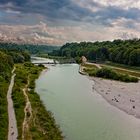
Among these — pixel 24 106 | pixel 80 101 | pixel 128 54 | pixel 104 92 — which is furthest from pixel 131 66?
pixel 24 106

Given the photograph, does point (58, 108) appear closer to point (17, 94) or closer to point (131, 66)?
point (17, 94)

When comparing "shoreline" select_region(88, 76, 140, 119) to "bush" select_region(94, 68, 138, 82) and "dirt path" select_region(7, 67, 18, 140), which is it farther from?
"dirt path" select_region(7, 67, 18, 140)

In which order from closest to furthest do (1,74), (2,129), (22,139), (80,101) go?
(22,139), (2,129), (80,101), (1,74)

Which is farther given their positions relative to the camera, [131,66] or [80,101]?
[131,66]

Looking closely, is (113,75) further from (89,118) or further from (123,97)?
(89,118)

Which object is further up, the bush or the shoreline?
the bush

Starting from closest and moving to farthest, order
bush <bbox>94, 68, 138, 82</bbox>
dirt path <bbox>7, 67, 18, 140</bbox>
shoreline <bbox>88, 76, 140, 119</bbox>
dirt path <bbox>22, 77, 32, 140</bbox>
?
dirt path <bbox>22, 77, 32, 140</bbox>, dirt path <bbox>7, 67, 18, 140</bbox>, shoreline <bbox>88, 76, 140, 119</bbox>, bush <bbox>94, 68, 138, 82</bbox>

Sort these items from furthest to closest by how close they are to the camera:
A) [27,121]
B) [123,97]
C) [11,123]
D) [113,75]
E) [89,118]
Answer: [113,75] → [123,97] → [89,118] → [27,121] → [11,123]

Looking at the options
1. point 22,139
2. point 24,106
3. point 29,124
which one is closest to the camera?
point 22,139

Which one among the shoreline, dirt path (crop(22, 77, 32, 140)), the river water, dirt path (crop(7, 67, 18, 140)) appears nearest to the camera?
dirt path (crop(22, 77, 32, 140))

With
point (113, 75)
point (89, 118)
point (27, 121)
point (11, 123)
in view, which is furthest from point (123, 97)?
point (113, 75)

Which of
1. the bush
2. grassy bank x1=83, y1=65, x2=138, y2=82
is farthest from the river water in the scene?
grassy bank x1=83, y1=65, x2=138, y2=82
